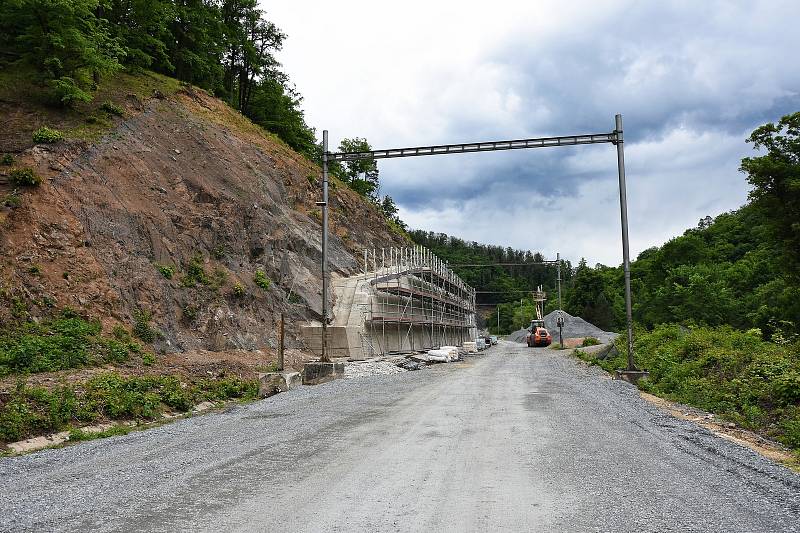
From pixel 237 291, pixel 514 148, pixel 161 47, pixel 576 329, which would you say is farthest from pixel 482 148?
pixel 576 329

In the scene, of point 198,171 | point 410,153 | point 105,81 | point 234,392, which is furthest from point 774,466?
point 105,81

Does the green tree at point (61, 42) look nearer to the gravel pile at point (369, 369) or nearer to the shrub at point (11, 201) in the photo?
the shrub at point (11, 201)

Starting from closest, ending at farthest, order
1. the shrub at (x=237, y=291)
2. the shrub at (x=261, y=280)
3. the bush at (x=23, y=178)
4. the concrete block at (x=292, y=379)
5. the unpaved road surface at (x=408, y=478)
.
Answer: the unpaved road surface at (x=408, y=478), the concrete block at (x=292, y=379), the bush at (x=23, y=178), the shrub at (x=237, y=291), the shrub at (x=261, y=280)

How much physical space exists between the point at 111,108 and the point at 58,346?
1655cm

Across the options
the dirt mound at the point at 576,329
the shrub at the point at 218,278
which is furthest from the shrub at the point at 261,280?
the dirt mound at the point at 576,329

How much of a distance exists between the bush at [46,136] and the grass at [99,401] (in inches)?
572

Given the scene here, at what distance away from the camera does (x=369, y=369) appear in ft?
78.7

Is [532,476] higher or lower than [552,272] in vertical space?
lower

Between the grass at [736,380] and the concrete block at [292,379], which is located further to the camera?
the concrete block at [292,379]

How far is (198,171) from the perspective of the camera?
29641mm

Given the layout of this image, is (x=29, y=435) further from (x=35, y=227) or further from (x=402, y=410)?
(x=35, y=227)

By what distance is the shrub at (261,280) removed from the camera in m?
27.8

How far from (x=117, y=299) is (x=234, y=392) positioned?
7.71 meters

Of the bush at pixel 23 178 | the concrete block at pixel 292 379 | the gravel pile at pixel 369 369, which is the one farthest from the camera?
the gravel pile at pixel 369 369
